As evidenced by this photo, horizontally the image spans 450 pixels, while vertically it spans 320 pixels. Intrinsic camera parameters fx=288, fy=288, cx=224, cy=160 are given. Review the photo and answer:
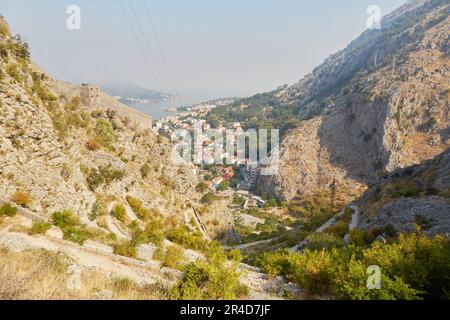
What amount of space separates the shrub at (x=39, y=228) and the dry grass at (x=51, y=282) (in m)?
2.46

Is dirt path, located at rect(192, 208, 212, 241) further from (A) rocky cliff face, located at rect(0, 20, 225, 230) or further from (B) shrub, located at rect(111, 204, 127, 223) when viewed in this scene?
(B) shrub, located at rect(111, 204, 127, 223)

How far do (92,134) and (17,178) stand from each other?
34.4 ft

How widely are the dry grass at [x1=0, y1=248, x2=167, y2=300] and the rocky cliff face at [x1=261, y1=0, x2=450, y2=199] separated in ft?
200

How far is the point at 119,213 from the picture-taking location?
17859mm

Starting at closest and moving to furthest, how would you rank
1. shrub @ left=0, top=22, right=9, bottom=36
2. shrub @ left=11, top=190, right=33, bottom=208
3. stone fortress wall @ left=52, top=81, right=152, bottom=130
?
shrub @ left=11, top=190, right=33, bottom=208 → shrub @ left=0, top=22, right=9, bottom=36 → stone fortress wall @ left=52, top=81, right=152, bottom=130

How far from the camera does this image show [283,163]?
8106 cm

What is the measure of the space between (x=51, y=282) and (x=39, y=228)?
5.28 metres

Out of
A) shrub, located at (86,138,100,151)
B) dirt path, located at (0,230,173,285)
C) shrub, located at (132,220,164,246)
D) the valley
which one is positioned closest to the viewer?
the valley

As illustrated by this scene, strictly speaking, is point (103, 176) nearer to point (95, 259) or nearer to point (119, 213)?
point (119, 213)

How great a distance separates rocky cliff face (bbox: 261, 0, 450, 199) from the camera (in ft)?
211

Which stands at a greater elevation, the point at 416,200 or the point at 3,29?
the point at 3,29

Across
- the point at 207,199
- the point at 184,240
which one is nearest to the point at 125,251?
the point at 184,240

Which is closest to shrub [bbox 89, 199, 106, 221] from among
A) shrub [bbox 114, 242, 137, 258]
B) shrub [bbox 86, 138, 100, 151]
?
shrub [bbox 114, 242, 137, 258]
